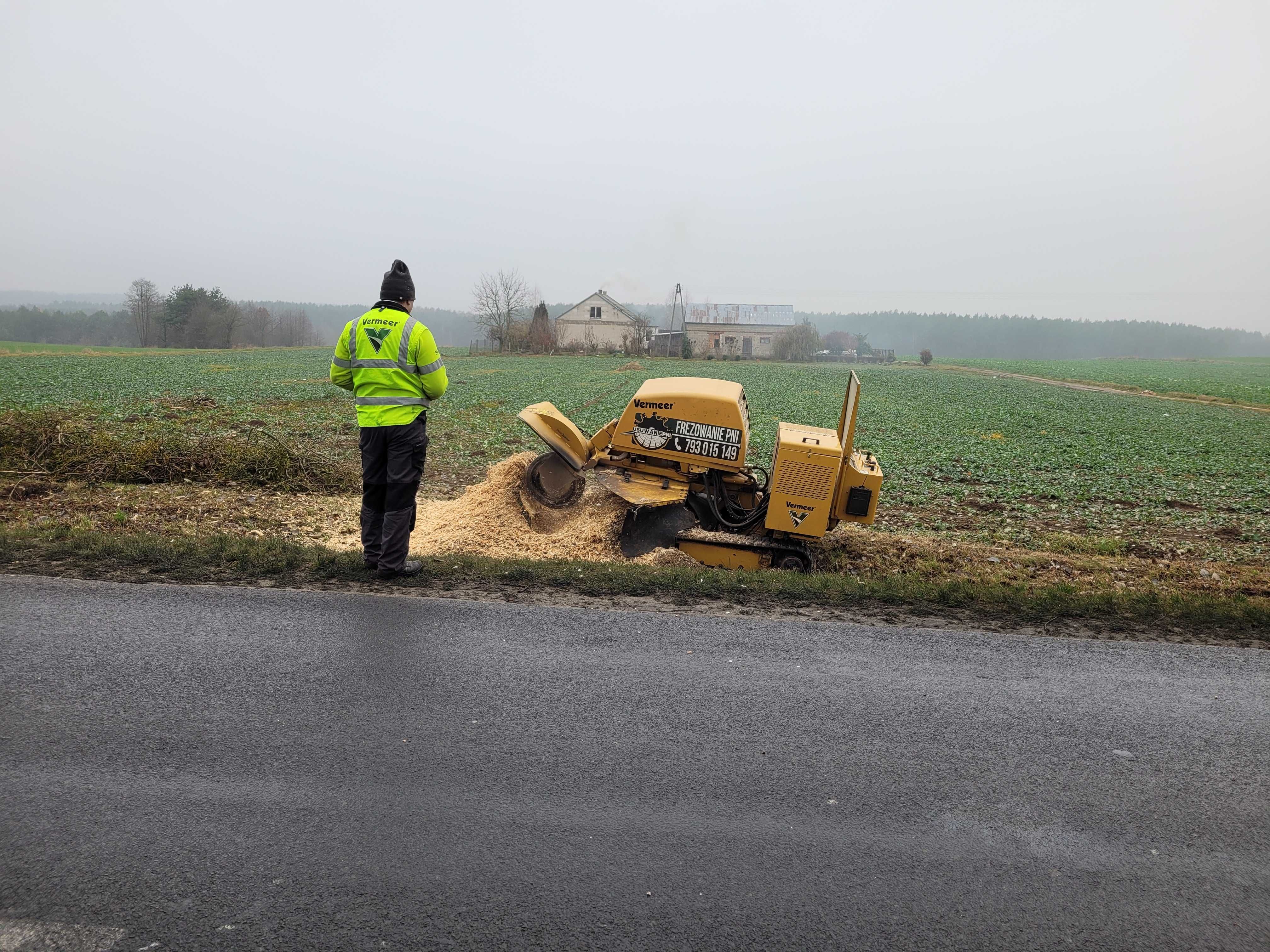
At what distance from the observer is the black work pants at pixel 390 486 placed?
6020mm

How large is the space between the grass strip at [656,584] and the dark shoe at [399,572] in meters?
0.07

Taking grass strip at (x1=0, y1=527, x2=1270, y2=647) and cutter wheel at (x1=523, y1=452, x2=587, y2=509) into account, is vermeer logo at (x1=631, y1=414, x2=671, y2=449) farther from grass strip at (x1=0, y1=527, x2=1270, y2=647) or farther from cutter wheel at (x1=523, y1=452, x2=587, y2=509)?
grass strip at (x1=0, y1=527, x2=1270, y2=647)

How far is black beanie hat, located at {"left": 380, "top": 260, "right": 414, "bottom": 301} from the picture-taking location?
6.20 m

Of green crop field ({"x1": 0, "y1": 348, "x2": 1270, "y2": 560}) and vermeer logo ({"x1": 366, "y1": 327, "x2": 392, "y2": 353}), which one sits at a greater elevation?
vermeer logo ({"x1": 366, "y1": 327, "x2": 392, "y2": 353})

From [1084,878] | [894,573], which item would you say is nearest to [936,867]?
[1084,878]

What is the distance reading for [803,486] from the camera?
7648 millimetres

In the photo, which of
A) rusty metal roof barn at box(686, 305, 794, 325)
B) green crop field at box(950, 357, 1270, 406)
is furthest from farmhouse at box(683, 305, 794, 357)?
green crop field at box(950, 357, 1270, 406)

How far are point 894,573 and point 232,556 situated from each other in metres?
5.98

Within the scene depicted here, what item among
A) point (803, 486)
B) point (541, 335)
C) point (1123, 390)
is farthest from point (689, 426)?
point (541, 335)

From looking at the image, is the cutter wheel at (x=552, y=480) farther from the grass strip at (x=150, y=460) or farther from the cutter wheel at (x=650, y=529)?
the grass strip at (x=150, y=460)

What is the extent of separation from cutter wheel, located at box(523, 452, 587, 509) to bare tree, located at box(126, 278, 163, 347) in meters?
97.3

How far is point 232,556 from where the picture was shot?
6.18 m

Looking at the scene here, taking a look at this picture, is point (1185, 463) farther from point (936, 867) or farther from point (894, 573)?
point (936, 867)

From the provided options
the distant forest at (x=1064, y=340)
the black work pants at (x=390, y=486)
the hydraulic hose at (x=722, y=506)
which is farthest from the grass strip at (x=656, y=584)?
the distant forest at (x=1064, y=340)
